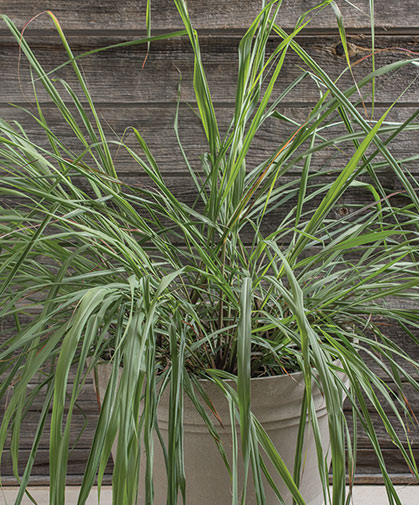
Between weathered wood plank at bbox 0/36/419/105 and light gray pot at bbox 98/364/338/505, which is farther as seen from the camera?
weathered wood plank at bbox 0/36/419/105

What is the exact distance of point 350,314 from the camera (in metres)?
0.79

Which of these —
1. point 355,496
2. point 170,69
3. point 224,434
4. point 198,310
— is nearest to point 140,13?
point 170,69

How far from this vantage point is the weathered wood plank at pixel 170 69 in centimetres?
121

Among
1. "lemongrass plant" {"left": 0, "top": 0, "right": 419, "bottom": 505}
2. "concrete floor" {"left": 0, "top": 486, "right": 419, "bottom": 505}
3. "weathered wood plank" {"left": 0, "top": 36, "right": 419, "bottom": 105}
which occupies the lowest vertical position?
"concrete floor" {"left": 0, "top": 486, "right": 419, "bottom": 505}

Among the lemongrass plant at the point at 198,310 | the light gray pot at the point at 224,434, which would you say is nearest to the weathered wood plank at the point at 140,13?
the lemongrass plant at the point at 198,310

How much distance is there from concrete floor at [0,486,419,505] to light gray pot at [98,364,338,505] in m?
0.51

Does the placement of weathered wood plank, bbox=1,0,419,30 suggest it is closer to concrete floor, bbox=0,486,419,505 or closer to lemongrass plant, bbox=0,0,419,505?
lemongrass plant, bbox=0,0,419,505

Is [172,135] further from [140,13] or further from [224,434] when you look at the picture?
[224,434]

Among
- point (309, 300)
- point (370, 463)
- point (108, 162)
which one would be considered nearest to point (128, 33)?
point (108, 162)

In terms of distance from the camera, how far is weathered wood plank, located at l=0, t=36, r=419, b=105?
1.21 m

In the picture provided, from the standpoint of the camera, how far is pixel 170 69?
3.97 feet

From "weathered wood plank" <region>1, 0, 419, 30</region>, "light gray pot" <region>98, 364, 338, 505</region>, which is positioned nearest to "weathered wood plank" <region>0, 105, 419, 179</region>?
"weathered wood plank" <region>1, 0, 419, 30</region>

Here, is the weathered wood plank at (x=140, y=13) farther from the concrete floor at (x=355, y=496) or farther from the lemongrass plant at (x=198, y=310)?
the concrete floor at (x=355, y=496)

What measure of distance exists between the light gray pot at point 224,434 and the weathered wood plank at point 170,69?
664mm
